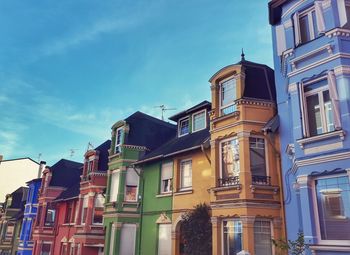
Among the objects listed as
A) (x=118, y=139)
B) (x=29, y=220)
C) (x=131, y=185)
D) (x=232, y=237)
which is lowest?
(x=232, y=237)

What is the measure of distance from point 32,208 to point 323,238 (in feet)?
106

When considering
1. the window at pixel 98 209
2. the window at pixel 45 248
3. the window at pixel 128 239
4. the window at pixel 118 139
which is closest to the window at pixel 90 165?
the window at pixel 98 209

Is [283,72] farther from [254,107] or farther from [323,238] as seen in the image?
[323,238]

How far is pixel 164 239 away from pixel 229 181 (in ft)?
19.7

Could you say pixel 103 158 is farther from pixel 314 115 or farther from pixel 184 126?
pixel 314 115

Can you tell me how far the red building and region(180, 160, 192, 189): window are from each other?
630 inches

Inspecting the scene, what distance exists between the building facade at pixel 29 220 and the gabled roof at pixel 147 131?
1816cm

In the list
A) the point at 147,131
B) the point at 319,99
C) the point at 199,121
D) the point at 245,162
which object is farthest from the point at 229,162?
the point at 147,131

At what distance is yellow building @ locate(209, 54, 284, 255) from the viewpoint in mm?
12930

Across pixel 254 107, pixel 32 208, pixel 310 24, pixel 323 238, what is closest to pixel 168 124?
pixel 254 107

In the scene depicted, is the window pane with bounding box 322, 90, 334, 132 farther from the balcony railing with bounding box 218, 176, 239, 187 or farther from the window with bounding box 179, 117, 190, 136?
the window with bounding box 179, 117, 190, 136

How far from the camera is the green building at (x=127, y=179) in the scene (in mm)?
19766

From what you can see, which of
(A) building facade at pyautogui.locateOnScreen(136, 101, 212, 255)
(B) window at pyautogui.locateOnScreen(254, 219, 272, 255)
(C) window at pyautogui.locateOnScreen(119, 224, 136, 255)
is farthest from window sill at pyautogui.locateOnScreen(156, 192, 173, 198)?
(B) window at pyautogui.locateOnScreen(254, 219, 272, 255)

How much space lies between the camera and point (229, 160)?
1454cm
